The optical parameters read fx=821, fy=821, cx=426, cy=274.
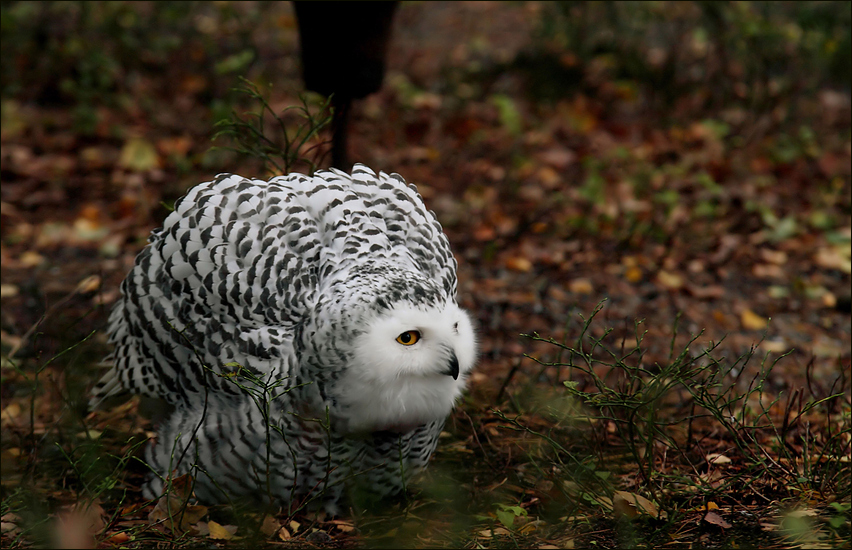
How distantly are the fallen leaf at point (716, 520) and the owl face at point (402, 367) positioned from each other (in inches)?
37.7

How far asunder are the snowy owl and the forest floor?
0.66 ft

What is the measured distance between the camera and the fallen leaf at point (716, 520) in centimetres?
270

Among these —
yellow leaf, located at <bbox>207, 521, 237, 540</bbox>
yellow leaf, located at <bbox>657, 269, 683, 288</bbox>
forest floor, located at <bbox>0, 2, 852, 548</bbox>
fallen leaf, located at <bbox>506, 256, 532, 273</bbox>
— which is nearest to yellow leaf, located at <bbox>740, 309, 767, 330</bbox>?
forest floor, located at <bbox>0, 2, 852, 548</bbox>

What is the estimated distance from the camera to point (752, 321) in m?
4.51

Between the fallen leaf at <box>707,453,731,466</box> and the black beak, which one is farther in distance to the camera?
the fallen leaf at <box>707,453,731,466</box>

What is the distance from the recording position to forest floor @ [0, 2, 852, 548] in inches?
112

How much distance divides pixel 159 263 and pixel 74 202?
9.79 ft

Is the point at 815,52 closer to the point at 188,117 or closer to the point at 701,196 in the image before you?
the point at 701,196

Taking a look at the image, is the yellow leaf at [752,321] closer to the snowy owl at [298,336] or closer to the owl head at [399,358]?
the snowy owl at [298,336]

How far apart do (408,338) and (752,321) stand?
2.61 metres

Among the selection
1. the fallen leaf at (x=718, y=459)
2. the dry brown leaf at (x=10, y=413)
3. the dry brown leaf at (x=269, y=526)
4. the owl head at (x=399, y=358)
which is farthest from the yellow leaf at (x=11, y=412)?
the fallen leaf at (x=718, y=459)

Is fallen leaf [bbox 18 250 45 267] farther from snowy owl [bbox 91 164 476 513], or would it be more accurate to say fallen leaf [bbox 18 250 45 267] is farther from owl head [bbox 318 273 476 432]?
owl head [bbox 318 273 476 432]

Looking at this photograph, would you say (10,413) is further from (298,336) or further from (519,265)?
(519,265)

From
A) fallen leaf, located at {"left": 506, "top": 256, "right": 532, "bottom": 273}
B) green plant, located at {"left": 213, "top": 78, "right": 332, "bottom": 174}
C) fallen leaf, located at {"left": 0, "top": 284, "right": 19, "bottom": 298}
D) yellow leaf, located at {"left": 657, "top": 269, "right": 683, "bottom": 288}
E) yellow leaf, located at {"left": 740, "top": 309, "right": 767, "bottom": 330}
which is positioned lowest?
yellow leaf, located at {"left": 740, "top": 309, "right": 767, "bottom": 330}
